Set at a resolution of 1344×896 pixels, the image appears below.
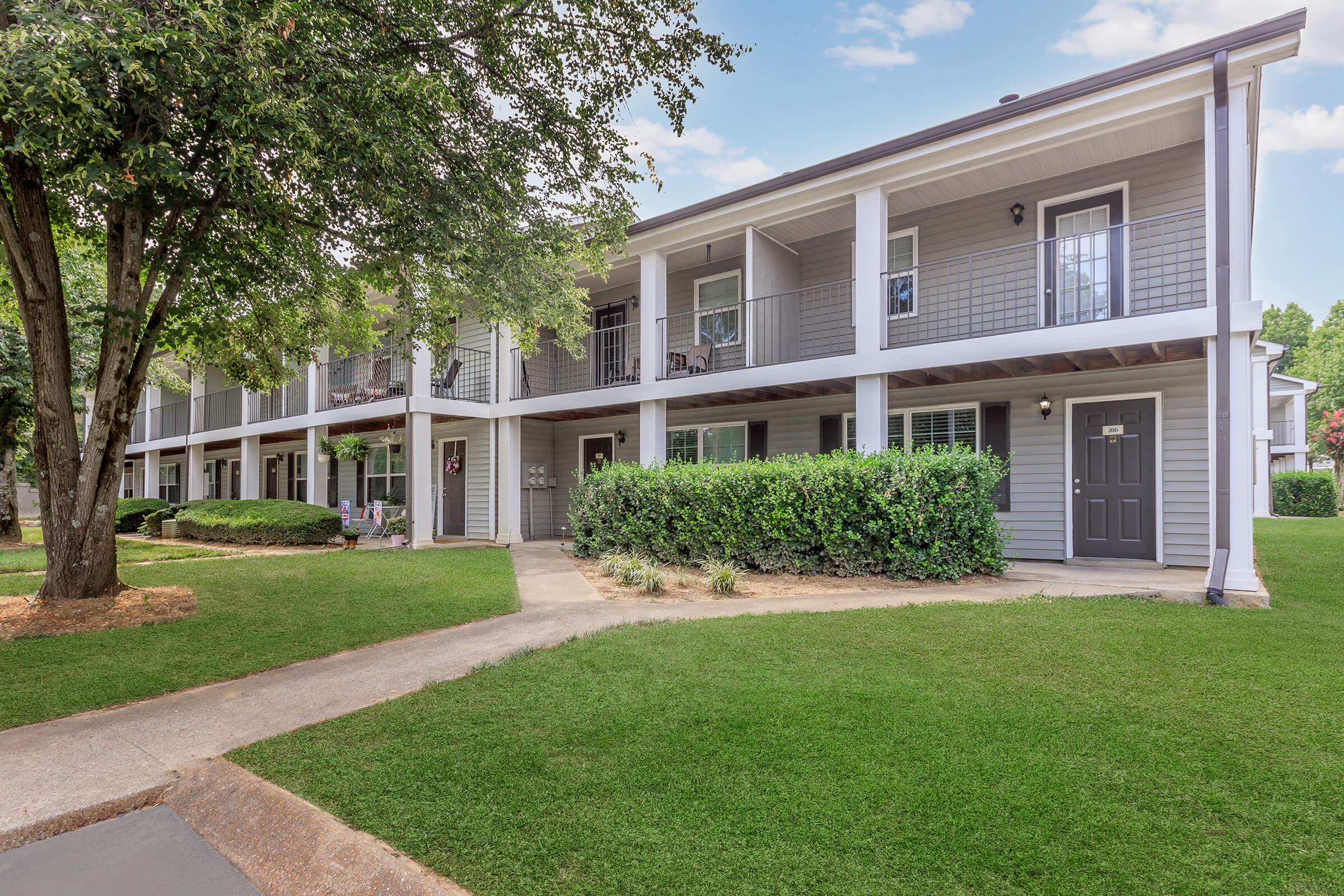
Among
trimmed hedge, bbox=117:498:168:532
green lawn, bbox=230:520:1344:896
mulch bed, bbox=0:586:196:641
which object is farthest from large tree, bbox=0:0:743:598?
trimmed hedge, bbox=117:498:168:532

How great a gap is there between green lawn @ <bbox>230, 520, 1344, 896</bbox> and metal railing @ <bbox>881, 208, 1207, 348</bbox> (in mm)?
5468

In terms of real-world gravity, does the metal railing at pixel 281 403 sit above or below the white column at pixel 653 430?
above

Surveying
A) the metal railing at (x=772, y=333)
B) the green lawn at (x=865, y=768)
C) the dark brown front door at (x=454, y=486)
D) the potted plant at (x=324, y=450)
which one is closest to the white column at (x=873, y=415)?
the metal railing at (x=772, y=333)

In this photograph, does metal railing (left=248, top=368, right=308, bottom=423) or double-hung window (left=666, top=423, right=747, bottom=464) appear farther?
metal railing (left=248, top=368, right=308, bottom=423)

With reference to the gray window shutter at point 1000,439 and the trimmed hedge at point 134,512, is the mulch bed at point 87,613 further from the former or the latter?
the trimmed hedge at point 134,512

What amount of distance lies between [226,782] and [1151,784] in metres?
3.89

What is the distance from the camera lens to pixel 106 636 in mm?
5531

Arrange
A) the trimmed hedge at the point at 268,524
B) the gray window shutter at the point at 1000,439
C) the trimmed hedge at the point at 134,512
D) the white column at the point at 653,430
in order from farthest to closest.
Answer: the trimmed hedge at the point at 134,512
the trimmed hedge at the point at 268,524
the white column at the point at 653,430
the gray window shutter at the point at 1000,439

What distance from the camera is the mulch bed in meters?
5.63

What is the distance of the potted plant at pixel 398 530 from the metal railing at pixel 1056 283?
9916 millimetres

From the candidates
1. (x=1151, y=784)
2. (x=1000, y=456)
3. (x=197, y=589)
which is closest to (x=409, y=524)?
(x=197, y=589)

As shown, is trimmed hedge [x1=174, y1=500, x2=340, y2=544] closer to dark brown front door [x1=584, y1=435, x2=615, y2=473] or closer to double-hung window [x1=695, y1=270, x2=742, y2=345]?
dark brown front door [x1=584, y1=435, x2=615, y2=473]

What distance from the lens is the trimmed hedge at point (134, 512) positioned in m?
18.8

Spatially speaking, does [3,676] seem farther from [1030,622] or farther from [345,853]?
[1030,622]
